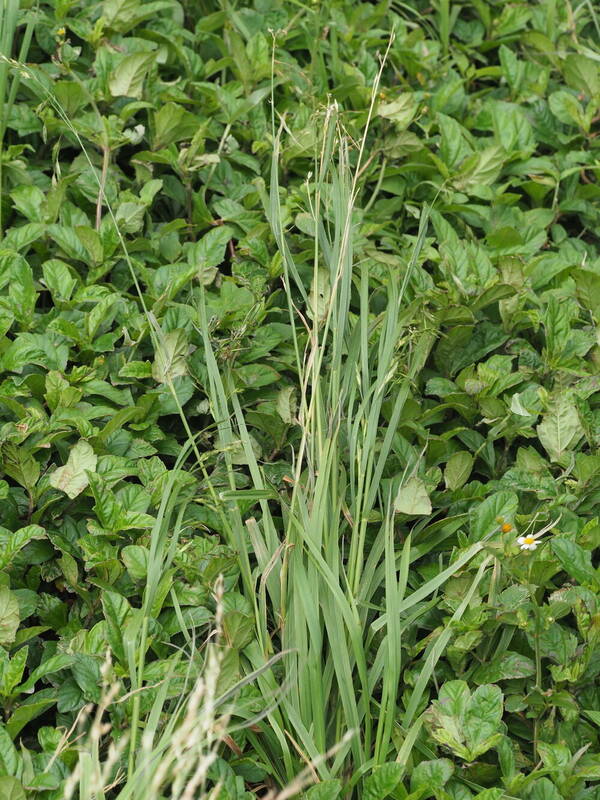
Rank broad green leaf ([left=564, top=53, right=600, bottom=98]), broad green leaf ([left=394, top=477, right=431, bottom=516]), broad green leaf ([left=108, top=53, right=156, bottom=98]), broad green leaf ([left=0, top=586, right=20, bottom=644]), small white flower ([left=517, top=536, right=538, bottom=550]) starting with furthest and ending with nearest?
broad green leaf ([left=564, top=53, right=600, bottom=98])
broad green leaf ([left=108, top=53, right=156, bottom=98])
broad green leaf ([left=394, top=477, right=431, bottom=516])
small white flower ([left=517, top=536, right=538, bottom=550])
broad green leaf ([left=0, top=586, right=20, bottom=644])

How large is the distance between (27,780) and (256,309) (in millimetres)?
1099

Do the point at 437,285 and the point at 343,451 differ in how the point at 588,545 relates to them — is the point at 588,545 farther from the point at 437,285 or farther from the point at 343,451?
the point at 437,285

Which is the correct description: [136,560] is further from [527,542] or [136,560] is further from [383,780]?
[527,542]

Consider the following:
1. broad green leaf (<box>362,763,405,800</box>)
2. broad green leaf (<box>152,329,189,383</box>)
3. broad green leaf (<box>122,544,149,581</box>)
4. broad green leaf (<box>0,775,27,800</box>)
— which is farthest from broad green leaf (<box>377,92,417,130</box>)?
broad green leaf (<box>0,775,27,800</box>)

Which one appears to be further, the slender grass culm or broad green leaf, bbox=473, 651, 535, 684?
broad green leaf, bbox=473, 651, 535, 684

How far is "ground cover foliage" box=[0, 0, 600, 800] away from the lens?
1668mm

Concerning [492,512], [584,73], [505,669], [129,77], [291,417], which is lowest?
[505,669]

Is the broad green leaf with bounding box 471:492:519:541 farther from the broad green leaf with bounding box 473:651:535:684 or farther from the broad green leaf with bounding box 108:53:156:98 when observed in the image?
the broad green leaf with bounding box 108:53:156:98

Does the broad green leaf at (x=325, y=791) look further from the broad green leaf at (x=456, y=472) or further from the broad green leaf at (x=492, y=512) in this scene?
the broad green leaf at (x=456, y=472)

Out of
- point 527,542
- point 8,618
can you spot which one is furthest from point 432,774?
point 8,618

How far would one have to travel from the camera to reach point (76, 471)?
1926 mm

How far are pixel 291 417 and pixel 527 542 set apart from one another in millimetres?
539

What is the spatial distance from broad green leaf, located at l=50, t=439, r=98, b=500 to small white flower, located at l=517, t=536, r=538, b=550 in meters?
0.82

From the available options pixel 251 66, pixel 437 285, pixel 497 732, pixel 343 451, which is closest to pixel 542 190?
pixel 437 285
